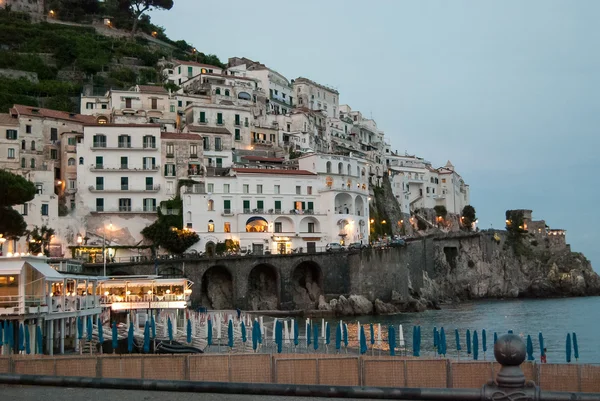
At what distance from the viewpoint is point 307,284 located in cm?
7712

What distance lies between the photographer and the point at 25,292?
3131cm

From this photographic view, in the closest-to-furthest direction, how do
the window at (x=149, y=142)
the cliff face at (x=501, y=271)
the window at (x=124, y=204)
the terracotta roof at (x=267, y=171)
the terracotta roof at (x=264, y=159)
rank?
the window at (x=124, y=204), the window at (x=149, y=142), the terracotta roof at (x=267, y=171), the terracotta roof at (x=264, y=159), the cliff face at (x=501, y=271)

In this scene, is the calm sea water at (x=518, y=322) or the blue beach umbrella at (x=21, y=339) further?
the calm sea water at (x=518, y=322)

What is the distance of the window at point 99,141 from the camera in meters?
74.3

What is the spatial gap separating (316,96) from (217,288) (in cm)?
5957

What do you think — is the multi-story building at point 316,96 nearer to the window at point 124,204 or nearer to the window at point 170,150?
the window at point 170,150

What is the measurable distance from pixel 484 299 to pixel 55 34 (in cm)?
7679

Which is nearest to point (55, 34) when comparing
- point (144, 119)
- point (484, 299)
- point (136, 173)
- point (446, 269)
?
point (144, 119)

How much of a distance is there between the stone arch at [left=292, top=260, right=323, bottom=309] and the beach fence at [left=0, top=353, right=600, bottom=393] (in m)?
55.7

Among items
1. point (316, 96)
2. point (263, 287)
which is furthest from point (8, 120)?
point (316, 96)

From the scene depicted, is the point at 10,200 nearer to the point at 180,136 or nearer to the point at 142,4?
the point at 180,136

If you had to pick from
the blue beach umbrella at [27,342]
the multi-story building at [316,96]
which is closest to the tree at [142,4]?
the multi-story building at [316,96]

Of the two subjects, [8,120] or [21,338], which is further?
[8,120]

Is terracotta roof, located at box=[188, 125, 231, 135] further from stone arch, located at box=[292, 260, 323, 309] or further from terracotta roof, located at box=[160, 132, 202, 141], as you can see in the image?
stone arch, located at box=[292, 260, 323, 309]
